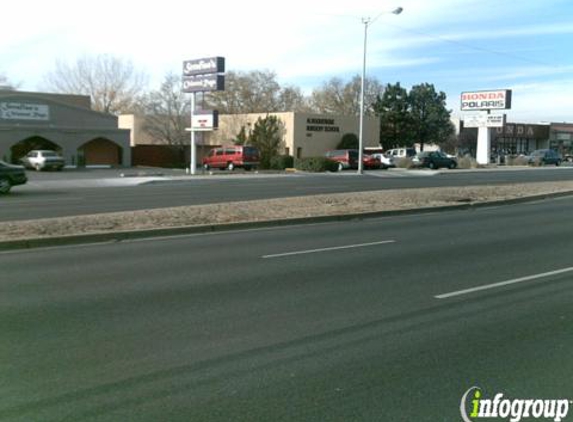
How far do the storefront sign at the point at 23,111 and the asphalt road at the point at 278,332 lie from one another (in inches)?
1717

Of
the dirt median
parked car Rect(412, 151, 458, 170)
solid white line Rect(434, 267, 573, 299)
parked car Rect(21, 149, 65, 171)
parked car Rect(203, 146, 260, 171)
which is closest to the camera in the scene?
solid white line Rect(434, 267, 573, 299)

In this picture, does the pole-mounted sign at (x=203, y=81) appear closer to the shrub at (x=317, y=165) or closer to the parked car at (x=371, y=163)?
the shrub at (x=317, y=165)

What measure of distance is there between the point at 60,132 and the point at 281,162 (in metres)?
18.6

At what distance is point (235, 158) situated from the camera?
50969mm

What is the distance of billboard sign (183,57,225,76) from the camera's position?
4391 cm

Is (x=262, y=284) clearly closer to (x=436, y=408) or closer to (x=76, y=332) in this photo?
(x=76, y=332)

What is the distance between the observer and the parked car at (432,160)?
55.4 m

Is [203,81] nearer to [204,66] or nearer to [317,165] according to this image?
[204,66]

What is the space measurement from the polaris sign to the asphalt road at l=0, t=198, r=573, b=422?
6005 cm

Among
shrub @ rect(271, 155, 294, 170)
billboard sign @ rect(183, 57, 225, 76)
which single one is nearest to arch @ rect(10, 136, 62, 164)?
billboard sign @ rect(183, 57, 225, 76)

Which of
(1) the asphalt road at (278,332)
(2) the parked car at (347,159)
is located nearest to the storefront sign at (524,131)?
(2) the parked car at (347,159)

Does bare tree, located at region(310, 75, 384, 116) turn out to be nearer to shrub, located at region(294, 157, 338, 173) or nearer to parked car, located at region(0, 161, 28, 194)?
shrub, located at region(294, 157, 338, 173)

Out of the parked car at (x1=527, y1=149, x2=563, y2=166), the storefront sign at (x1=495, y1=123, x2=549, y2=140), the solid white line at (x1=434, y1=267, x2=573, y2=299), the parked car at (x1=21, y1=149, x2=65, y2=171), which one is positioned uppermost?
the storefront sign at (x1=495, y1=123, x2=549, y2=140)

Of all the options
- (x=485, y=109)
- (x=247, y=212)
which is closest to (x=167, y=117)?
(x=485, y=109)
